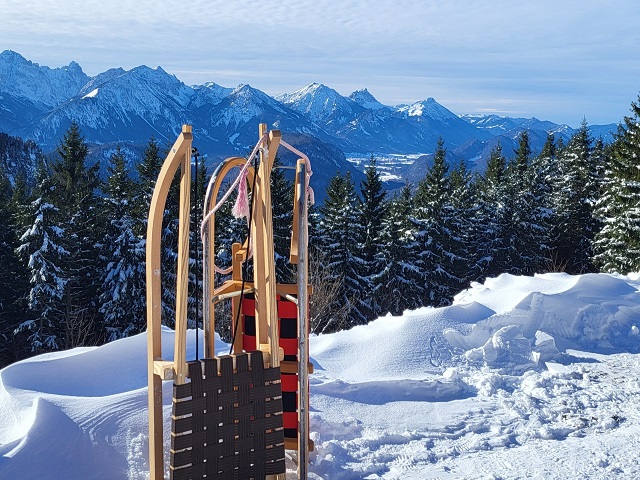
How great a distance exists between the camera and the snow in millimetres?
4434

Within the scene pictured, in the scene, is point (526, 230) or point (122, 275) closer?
point (122, 275)

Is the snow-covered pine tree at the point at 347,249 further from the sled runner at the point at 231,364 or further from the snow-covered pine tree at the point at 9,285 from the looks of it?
the sled runner at the point at 231,364

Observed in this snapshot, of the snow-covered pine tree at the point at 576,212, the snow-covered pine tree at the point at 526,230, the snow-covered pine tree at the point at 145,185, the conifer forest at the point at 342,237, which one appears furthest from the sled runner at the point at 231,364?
the snow-covered pine tree at the point at 576,212

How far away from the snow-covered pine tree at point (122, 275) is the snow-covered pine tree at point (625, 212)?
20.7 m

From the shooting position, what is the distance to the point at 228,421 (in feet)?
12.4

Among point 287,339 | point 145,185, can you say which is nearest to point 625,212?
point 145,185

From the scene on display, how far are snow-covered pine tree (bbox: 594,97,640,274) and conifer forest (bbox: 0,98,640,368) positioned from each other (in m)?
0.07

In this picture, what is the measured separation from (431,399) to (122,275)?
20.2 metres

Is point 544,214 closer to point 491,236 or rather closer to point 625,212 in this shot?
point 491,236

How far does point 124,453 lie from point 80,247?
74.4 feet

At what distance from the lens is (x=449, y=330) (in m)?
7.27

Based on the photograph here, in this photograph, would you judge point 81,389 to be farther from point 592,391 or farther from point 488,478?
point 592,391

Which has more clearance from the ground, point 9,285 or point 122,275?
point 122,275

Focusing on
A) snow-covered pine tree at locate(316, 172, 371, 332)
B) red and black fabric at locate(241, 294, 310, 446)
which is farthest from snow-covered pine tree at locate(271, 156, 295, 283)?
red and black fabric at locate(241, 294, 310, 446)
